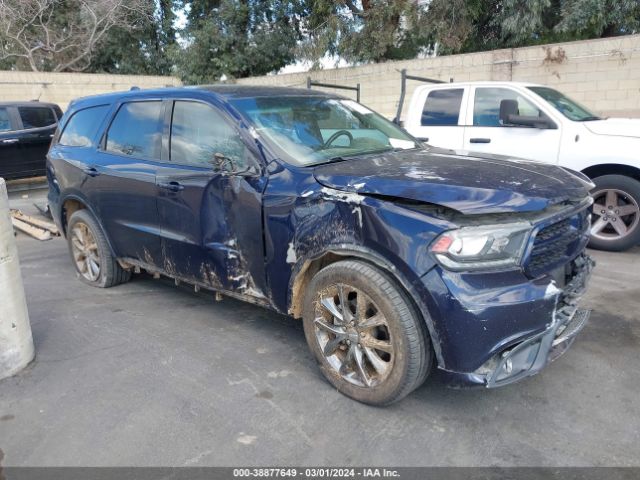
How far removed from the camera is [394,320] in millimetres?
2562

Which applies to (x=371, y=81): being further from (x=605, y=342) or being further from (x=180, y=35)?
(x=605, y=342)

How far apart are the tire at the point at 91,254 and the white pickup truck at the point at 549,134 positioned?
3330 millimetres

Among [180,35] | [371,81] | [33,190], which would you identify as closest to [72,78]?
[180,35]

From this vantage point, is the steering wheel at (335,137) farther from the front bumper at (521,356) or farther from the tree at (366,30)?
the tree at (366,30)

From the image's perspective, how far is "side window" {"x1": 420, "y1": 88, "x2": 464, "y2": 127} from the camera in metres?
6.92

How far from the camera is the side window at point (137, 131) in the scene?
13.0 ft

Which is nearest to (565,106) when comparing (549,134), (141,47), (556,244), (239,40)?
(549,134)

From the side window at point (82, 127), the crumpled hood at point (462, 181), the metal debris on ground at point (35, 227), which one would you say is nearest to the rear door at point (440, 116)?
the crumpled hood at point (462, 181)

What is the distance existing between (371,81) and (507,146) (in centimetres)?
847

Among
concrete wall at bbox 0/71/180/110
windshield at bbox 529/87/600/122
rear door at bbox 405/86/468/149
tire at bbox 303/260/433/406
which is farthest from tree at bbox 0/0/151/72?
tire at bbox 303/260/433/406

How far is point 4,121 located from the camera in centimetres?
1074

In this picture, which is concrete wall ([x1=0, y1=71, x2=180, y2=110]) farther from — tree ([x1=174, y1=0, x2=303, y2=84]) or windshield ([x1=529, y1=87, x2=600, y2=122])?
windshield ([x1=529, y1=87, x2=600, y2=122])

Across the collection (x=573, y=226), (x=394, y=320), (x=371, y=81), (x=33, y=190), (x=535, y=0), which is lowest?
(x=33, y=190)

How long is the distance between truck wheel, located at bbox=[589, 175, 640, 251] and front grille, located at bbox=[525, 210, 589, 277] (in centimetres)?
309
